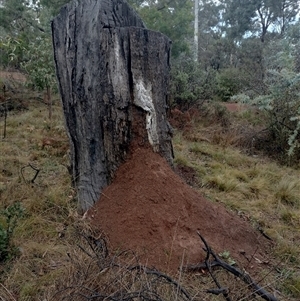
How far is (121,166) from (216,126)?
4440 mm

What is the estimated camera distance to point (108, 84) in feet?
8.15

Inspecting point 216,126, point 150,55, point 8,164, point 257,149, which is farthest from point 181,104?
point 150,55

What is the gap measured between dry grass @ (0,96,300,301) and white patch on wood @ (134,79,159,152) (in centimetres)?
85

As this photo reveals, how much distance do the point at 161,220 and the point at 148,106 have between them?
2.83 feet

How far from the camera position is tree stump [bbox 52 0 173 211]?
2477 mm

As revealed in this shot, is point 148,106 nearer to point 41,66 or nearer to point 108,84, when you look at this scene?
point 108,84

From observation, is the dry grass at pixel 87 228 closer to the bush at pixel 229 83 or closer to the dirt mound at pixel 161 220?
the dirt mound at pixel 161 220

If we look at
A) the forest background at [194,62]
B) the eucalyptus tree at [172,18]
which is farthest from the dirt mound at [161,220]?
the eucalyptus tree at [172,18]

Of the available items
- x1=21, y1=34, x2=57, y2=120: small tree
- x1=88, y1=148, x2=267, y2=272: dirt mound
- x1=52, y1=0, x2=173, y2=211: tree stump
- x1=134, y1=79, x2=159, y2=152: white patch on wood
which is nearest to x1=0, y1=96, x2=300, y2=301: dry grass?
x1=88, y1=148, x2=267, y2=272: dirt mound

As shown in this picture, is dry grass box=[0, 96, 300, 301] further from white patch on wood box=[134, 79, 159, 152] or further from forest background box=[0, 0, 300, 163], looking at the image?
white patch on wood box=[134, 79, 159, 152]

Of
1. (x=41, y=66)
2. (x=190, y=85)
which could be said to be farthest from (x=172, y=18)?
(x=41, y=66)

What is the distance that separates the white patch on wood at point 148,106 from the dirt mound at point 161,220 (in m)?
0.12

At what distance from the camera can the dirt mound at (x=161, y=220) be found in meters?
2.24

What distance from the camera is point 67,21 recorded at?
261 centimetres
